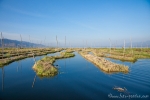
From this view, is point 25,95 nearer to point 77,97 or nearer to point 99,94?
point 77,97

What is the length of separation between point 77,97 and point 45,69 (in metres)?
12.5

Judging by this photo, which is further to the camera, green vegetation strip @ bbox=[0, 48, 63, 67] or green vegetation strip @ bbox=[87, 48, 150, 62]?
green vegetation strip @ bbox=[87, 48, 150, 62]

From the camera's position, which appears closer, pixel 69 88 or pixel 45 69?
pixel 69 88

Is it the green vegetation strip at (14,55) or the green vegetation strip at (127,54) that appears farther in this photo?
the green vegetation strip at (127,54)

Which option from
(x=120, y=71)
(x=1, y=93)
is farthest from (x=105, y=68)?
(x=1, y=93)

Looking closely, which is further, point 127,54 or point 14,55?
point 127,54

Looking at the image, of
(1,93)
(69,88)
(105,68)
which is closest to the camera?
(1,93)

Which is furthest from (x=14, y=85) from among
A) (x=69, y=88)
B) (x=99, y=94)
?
(x=99, y=94)

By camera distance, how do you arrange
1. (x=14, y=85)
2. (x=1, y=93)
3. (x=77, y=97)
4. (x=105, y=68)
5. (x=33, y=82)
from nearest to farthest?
(x=77, y=97), (x=1, y=93), (x=14, y=85), (x=33, y=82), (x=105, y=68)

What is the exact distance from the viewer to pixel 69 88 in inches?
739

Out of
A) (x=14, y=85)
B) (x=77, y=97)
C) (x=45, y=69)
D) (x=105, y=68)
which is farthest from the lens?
(x=105, y=68)

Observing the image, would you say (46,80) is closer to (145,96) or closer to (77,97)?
(77,97)

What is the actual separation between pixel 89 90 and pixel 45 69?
38.6 feet

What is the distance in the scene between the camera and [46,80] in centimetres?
2241
